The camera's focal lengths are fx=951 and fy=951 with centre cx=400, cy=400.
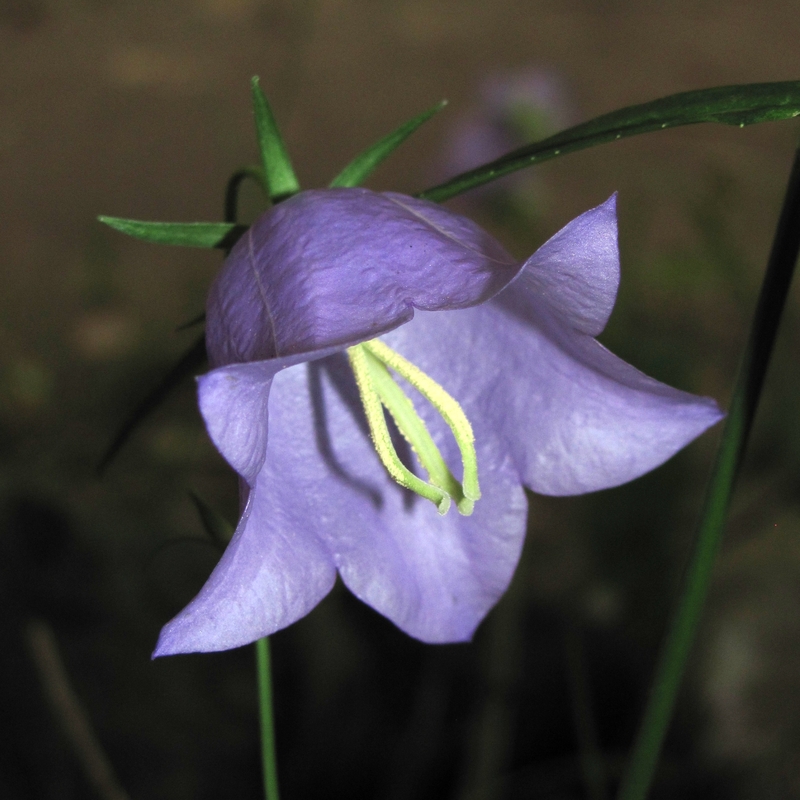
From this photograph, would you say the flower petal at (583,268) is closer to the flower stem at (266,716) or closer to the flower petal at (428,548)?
the flower petal at (428,548)

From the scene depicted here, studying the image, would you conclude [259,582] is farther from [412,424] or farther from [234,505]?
[234,505]

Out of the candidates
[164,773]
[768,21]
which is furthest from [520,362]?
[768,21]

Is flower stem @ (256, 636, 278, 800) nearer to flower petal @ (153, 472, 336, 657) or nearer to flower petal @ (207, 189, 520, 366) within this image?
flower petal @ (153, 472, 336, 657)

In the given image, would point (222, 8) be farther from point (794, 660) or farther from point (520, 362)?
point (520, 362)

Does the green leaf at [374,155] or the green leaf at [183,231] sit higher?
the green leaf at [374,155]

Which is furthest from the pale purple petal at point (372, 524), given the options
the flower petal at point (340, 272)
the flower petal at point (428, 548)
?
the flower petal at point (340, 272)

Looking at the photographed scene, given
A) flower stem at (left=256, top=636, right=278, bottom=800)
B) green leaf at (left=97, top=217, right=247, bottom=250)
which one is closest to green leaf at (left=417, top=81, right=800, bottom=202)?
green leaf at (left=97, top=217, right=247, bottom=250)
